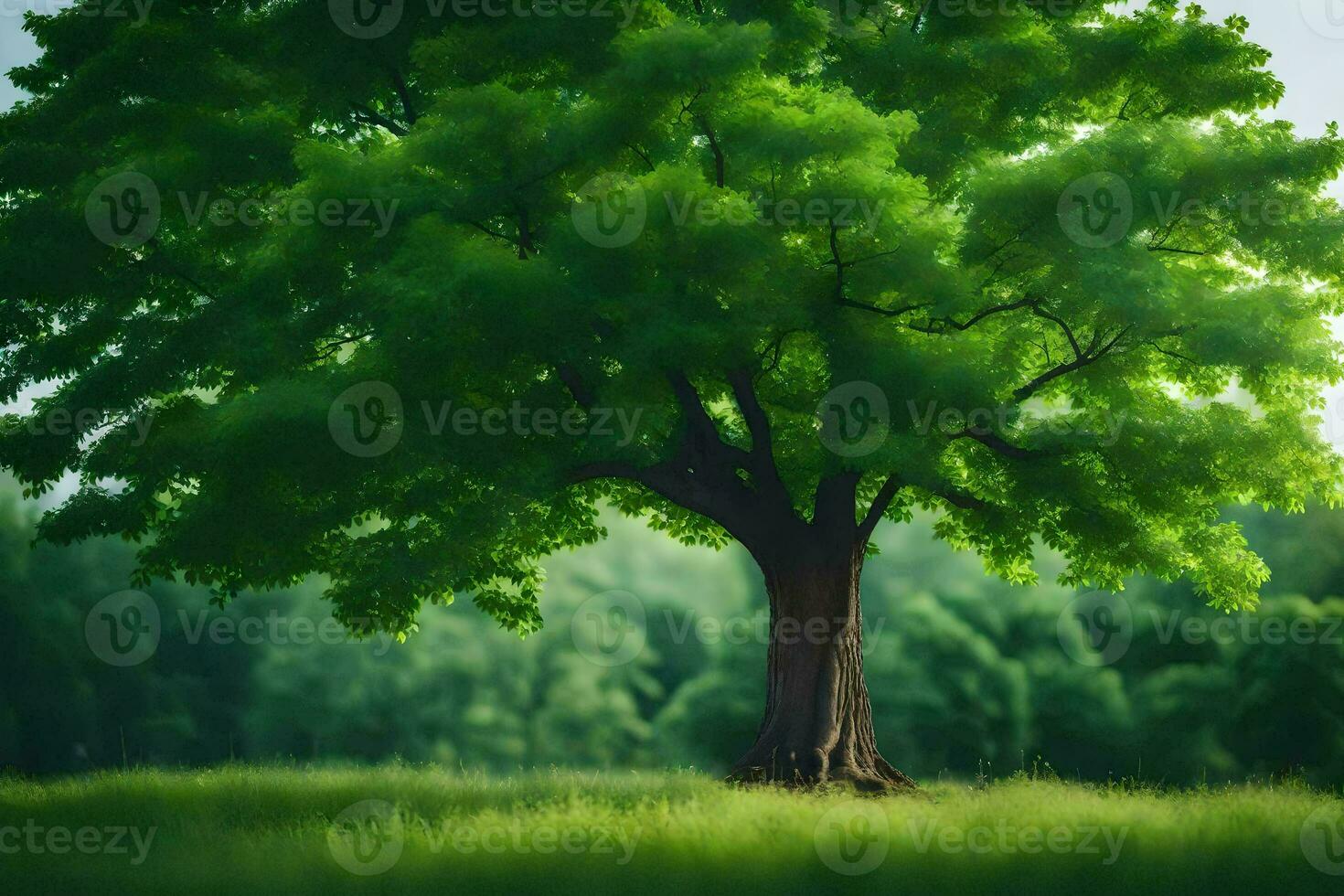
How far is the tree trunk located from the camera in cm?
1614

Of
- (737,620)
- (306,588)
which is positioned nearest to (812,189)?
(737,620)

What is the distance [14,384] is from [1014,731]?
2181 cm
